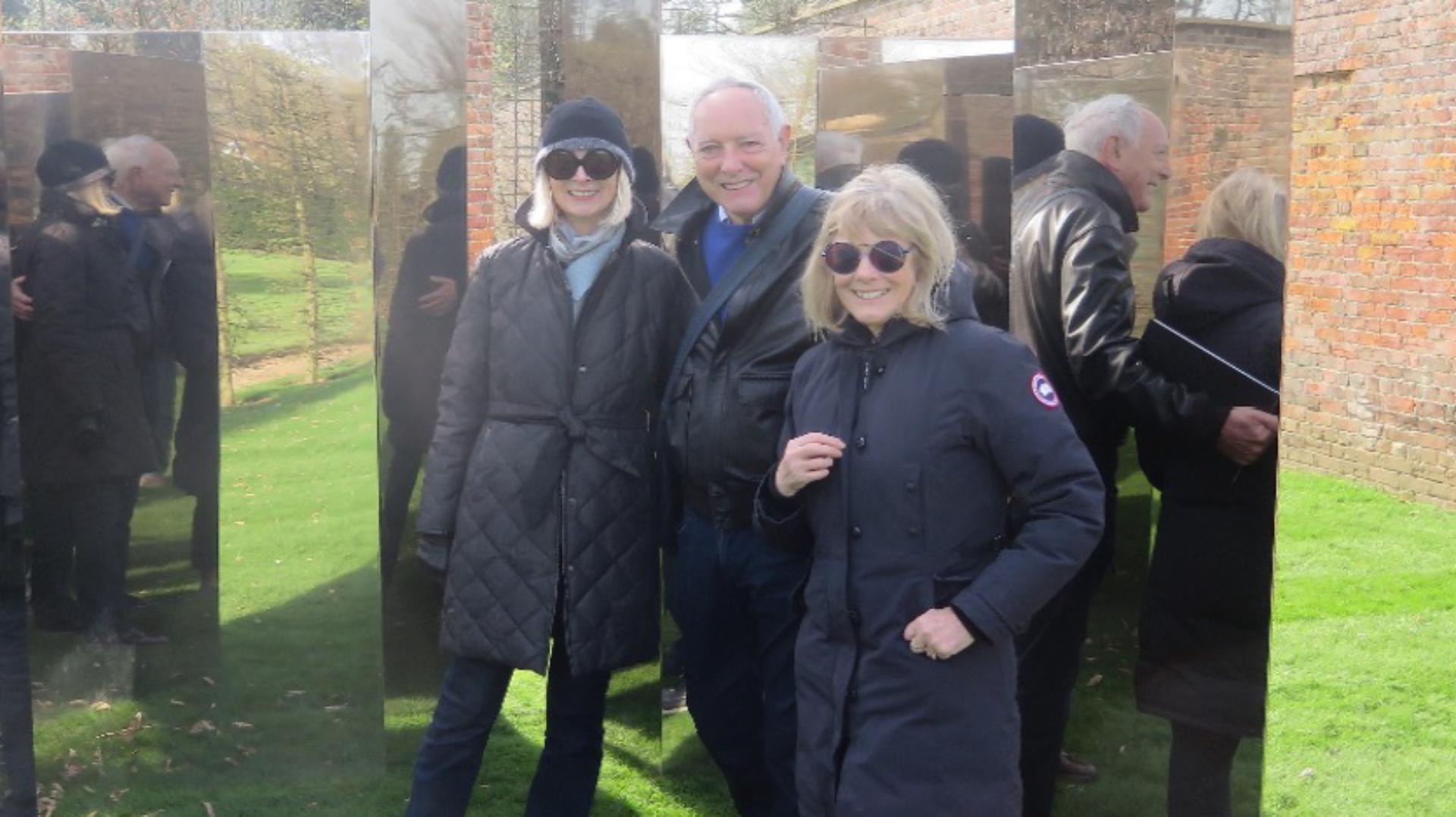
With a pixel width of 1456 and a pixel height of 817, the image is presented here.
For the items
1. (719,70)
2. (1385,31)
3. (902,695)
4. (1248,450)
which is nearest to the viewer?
(902,695)

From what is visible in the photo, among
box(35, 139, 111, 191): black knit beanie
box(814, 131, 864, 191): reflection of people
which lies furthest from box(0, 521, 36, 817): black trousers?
box(814, 131, 864, 191): reflection of people

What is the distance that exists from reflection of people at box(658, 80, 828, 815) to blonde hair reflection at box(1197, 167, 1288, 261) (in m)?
1.00

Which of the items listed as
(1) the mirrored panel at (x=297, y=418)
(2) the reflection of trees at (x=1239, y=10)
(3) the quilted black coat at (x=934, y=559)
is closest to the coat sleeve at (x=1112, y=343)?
(2) the reflection of trees at (x=1239, y=10)

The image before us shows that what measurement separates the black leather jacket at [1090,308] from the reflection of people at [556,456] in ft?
3.02

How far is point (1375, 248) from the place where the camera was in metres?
9.49

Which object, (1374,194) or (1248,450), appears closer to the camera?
(1248,450)

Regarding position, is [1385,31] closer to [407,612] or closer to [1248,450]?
[1248,450]

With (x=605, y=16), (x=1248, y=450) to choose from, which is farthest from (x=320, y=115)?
(x=1248, y=450)

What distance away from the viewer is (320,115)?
3.91 meters

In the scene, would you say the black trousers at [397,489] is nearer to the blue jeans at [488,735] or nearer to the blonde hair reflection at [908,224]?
the blue jeans at [488,735]

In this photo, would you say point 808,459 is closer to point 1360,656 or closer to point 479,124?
point 479,124

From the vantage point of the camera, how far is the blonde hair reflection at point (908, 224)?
2967mm

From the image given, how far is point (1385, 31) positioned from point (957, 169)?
6.69 metres

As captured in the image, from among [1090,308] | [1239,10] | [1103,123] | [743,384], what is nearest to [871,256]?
[743,384]
